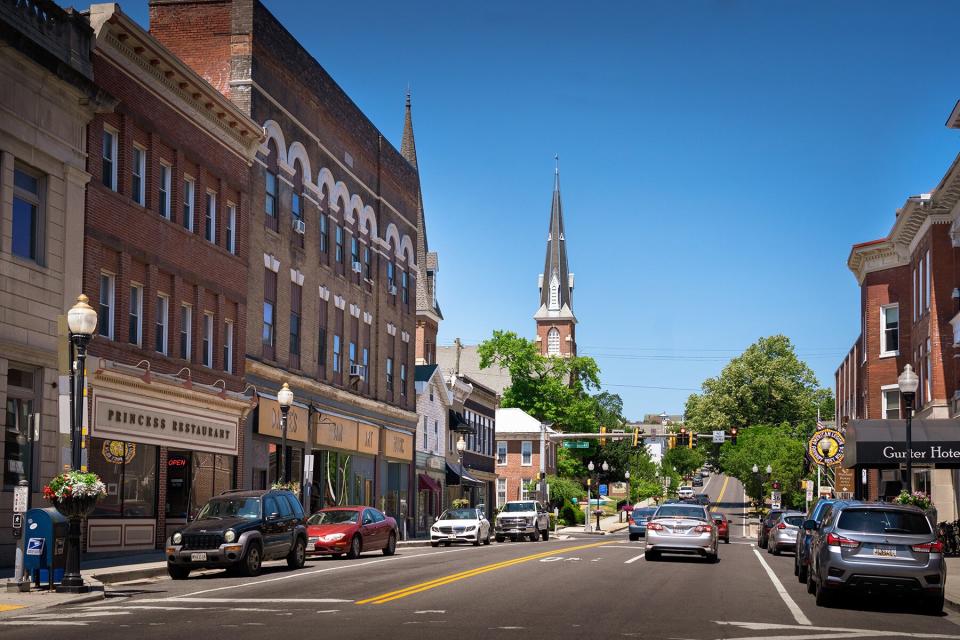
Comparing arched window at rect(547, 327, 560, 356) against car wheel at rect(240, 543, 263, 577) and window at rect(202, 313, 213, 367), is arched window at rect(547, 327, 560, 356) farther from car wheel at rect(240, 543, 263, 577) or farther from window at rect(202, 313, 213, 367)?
car wheel at rect(240, 543, 263, 577)

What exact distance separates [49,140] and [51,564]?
35.7ft

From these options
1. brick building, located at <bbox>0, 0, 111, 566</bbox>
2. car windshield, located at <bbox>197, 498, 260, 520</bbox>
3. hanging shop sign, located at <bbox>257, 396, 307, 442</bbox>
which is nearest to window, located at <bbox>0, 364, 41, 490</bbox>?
brick building, located at <bbox>0, 0, 111, 566</bbox>

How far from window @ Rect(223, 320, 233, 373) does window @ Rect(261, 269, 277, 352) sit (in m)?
2.81

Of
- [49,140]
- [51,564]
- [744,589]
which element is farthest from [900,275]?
[51,564]

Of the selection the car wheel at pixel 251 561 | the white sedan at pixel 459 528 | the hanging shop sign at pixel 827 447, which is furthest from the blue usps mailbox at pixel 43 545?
the white sedan at pixel 459 528

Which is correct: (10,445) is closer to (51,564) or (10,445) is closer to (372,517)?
(51,564)

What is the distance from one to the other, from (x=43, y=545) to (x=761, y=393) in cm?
9848

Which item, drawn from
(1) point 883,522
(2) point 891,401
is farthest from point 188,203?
(2) point 891,401

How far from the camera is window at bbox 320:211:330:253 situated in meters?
46.0

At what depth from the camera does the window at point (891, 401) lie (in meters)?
57.2

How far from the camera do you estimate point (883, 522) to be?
1888cm

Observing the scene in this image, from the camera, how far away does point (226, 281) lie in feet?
120

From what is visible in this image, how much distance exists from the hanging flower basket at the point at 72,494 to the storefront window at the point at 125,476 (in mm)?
9492

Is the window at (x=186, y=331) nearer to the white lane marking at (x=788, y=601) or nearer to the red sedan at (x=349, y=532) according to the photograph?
the red sedan at (x=349, y=532)
